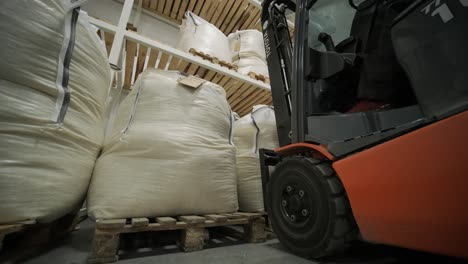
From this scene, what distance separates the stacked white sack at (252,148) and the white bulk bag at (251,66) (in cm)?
123

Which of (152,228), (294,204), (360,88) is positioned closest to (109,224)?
(152,228)

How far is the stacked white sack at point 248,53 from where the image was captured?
355cm

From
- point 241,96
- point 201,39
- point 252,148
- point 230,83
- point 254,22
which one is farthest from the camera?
point 254,22

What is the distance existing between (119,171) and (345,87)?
5.88ft

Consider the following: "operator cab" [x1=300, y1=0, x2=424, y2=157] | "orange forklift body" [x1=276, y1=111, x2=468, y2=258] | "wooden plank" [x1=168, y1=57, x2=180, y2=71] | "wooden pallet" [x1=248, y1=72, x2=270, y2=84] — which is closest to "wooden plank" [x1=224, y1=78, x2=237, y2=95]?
"wooden pallet" [x1=248, y1=72, x2=270, y2=84]

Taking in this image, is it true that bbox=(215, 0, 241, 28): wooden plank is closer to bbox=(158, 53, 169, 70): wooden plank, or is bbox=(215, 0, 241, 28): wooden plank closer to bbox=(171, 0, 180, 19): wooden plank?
bbox=(171, 0, 180, 19): wooden plank

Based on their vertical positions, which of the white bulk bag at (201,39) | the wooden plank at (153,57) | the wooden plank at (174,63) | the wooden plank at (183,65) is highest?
the white bulk bag at (201,39)

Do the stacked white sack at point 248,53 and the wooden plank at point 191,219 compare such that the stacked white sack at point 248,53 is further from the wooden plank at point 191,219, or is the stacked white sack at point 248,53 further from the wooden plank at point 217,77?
the wooden plank at point 191,219

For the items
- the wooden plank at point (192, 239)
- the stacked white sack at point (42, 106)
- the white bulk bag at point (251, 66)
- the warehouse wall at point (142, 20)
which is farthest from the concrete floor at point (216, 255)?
the warehouse wall at point (142, 20)

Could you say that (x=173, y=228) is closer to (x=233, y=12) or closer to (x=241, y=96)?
(x=241, y=96)

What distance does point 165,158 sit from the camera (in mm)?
1412

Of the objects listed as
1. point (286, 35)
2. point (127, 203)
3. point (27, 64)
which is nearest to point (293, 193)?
point (127, 203)

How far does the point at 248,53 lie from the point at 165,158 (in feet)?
9.47

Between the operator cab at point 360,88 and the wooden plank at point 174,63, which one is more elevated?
the wooden plank at point 174,63
